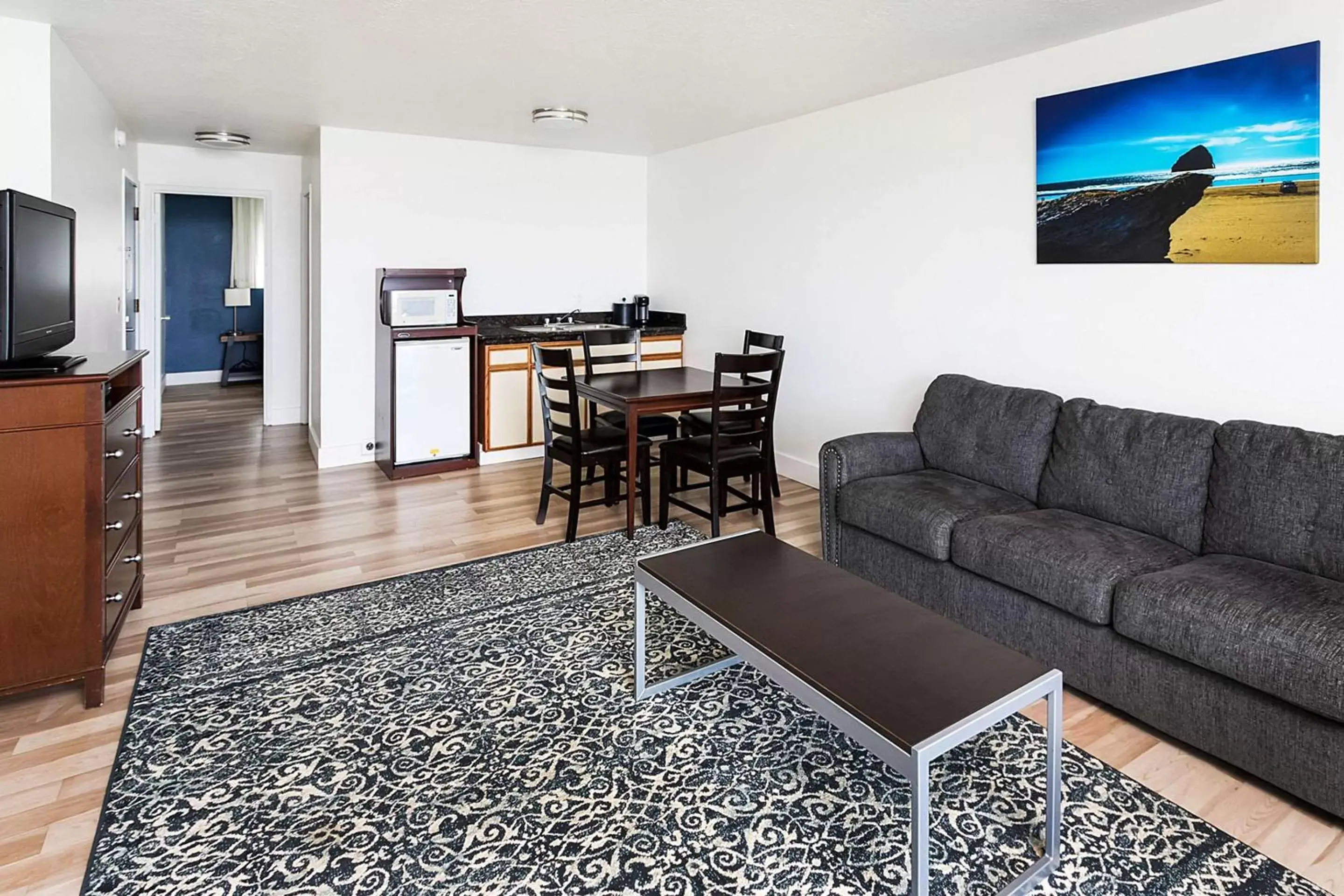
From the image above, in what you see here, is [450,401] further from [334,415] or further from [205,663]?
[205,663]

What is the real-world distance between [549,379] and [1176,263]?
3.01 metres

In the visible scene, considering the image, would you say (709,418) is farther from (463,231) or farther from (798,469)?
(463,231)

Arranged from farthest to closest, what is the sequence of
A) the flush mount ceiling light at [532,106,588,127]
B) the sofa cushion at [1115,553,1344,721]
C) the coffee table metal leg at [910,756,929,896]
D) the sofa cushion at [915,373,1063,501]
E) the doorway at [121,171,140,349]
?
the doorway at [121,171,140,349] → the flush mount ceiling light at [532,106,588,127] → the sofa cushion at [915,373,1063,501] → the sofa cushion at [1115,553,1344,721] → the coffee table metal leg at [910,756,929,896]

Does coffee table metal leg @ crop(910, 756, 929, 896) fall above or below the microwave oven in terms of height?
below

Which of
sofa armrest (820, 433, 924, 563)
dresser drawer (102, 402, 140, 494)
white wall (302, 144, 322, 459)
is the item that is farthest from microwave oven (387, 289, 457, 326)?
sofa armrest (820, 433, 924, 563)

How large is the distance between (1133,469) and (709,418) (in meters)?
2.47

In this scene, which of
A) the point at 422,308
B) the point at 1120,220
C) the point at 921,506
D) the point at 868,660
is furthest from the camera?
the point at 422,308

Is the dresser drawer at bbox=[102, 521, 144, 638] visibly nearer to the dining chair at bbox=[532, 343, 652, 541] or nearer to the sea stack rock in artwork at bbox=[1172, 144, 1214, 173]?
the dining chair at bbox=[532, 343, 652, 541]

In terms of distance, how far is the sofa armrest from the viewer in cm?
358

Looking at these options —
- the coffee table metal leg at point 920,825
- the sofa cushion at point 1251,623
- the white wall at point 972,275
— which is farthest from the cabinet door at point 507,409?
the coffee table metal leg at point 920,825

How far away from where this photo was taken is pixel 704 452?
4.19 meters

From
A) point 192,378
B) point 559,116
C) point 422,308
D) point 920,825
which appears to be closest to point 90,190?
point 422,308

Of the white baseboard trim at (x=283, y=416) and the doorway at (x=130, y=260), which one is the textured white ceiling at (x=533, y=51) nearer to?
the doorway at (x=130, y=260)

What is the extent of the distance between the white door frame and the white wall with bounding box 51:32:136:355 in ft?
2.78
